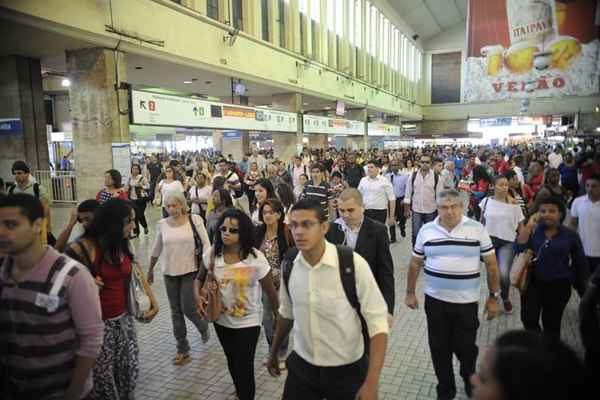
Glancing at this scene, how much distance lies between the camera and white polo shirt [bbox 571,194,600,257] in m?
4.48

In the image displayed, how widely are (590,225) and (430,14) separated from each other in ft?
125

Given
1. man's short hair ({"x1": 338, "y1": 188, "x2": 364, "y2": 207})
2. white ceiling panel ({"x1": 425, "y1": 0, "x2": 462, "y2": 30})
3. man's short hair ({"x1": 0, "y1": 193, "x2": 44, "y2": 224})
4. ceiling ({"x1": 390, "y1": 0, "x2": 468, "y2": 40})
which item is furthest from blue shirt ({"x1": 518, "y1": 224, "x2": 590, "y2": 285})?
white ceiling panel ({"x1": 425, "y1": 0, "x2": 462, "y2": 30})

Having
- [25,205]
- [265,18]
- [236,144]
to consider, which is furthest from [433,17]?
[25,205]

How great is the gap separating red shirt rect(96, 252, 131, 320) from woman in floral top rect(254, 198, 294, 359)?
1.43 metres

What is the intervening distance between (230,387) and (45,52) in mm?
9857

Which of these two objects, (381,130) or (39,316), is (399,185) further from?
(381,130)

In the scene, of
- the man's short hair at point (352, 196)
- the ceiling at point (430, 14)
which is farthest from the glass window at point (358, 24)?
the man's short hair at point (352, 196)

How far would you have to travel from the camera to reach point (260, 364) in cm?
420

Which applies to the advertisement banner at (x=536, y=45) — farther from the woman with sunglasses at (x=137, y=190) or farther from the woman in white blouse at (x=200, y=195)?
the woman with sunglasses at (x=137, y=190)

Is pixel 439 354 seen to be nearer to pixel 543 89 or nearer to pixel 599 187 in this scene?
pixel 599 187

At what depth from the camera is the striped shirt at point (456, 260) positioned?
10.5ft

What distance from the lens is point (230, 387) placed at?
3770 mm

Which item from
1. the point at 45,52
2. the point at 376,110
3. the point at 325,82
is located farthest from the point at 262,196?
the point at 376,110

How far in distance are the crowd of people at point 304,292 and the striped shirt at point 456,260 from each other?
0.03 feet
